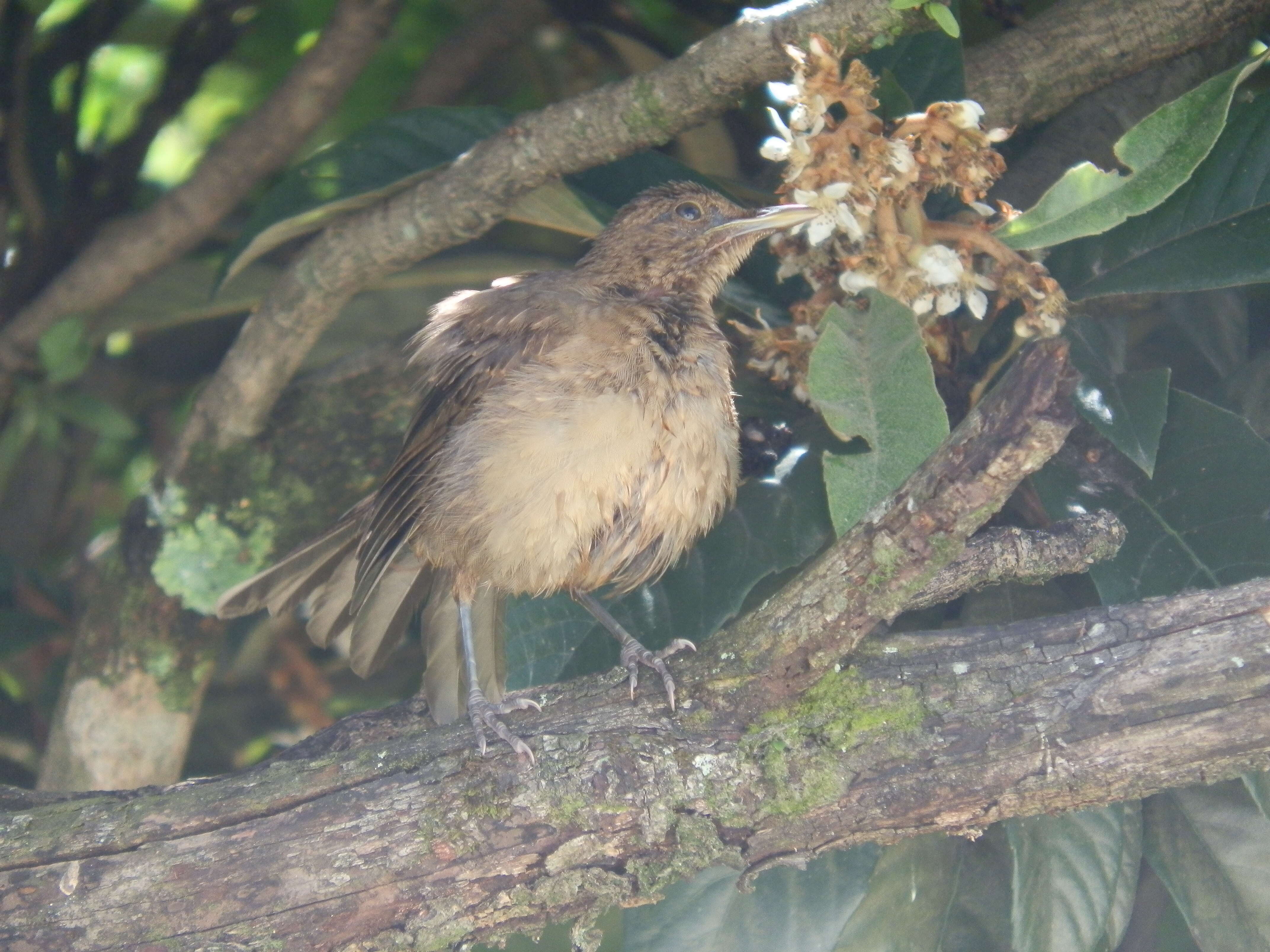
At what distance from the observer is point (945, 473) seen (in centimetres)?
217

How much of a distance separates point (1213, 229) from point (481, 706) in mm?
1989

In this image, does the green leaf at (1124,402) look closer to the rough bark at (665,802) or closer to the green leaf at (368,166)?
the rough bark at (665,802)

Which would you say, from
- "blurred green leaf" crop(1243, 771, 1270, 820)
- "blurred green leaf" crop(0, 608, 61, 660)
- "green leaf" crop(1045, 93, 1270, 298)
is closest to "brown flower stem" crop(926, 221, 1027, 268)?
"green leaf" crop(1045, 93, 1270, 298)

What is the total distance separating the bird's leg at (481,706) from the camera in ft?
8.00

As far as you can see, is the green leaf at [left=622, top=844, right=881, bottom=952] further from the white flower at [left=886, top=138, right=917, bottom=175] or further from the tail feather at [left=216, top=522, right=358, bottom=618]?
the white flower at [left=886, top=138, right=917, bottom=175]

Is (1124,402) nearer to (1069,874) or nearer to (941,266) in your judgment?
(941,266)

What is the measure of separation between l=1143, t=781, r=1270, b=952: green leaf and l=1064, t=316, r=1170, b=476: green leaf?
0.80 metres

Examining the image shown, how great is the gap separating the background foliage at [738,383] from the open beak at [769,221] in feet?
0.76

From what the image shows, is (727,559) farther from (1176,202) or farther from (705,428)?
(1176,202)

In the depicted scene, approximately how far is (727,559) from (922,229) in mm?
944

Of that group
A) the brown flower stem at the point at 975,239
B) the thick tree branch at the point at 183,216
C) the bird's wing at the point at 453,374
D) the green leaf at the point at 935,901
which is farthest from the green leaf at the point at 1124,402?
the thick tree branch at the point at 183,216

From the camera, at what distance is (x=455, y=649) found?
3301mm

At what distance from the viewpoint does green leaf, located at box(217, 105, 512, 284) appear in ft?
11.2

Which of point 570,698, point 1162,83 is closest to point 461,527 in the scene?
point 570,698
